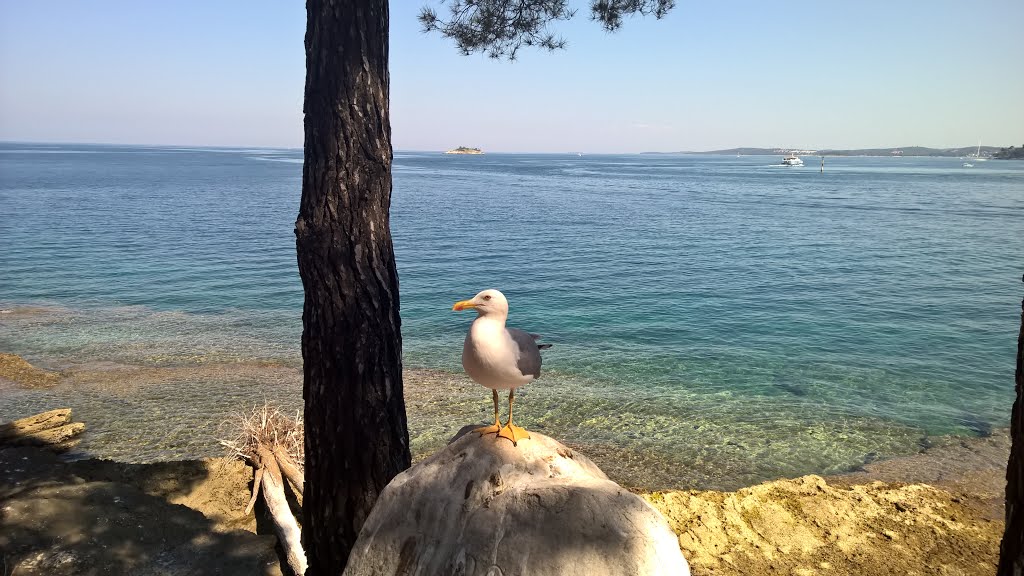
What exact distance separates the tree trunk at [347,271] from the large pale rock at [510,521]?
39.0 inches

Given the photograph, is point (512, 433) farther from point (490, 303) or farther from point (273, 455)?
point (273, 455)

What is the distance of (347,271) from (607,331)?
1572 centimetres

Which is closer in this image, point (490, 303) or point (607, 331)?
point (490, 303)

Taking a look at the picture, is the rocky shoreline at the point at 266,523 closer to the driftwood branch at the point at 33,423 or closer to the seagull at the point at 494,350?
the driftwood branch at the point at 33,423

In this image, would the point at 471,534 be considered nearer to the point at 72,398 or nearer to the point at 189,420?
the point at 189,420

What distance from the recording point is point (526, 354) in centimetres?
456

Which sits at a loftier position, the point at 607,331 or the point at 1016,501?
the point at 1016,501

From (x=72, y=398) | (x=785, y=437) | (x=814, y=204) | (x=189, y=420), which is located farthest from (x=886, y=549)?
(x=814, y=204)

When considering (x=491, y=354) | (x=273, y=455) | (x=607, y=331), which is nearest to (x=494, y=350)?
(x=491, y=354)

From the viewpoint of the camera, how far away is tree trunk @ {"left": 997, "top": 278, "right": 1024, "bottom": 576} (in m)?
3.26

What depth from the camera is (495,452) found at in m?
4.65

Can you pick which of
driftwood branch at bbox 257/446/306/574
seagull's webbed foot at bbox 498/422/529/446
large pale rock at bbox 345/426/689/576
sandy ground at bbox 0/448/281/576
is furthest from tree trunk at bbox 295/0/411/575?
sandy ground at bbox 0/448/281/576

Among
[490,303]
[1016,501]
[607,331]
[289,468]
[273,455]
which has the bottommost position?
[607,331]

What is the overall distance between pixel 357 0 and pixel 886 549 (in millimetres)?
8096
